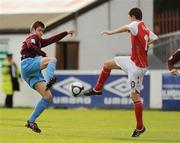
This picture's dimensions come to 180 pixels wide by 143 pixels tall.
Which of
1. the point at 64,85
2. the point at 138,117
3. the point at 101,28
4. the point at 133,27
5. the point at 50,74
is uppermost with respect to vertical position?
the point at 101,28

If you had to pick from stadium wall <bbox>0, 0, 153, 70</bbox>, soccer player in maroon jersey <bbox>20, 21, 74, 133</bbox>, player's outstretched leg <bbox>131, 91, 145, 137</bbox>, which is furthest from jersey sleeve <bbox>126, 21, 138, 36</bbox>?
stadium wall <bbox>0, 0, 153, 70</bbox>

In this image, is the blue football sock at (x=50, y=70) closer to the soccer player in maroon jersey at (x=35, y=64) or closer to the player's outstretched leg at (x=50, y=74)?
the player's outstretched leg at (x=50, y=74)

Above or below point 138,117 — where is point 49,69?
above

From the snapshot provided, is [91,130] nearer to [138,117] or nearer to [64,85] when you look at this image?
[138,117]

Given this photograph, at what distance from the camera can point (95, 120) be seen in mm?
22016

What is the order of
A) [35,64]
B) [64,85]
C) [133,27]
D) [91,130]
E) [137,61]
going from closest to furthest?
[133,27] → [137,61] → [35,64] → [91,130] → [64,85]

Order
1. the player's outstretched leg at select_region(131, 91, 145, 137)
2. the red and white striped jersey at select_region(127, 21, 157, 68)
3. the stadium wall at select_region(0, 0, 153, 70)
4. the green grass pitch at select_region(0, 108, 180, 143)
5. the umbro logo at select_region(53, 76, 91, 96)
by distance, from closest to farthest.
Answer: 1. the green grass pitch at select_region(0, 108, 180, 143)
2. the red and white striped jersey at select_region(127, 21, 157, 68)
3. the player's outstretched leg at select_region(131, 91, 145, 137)
4. the umbro logo at select_region(53, 76, 91, 96)
5. the stadium wall at select_region(0, 0, 153, 70)

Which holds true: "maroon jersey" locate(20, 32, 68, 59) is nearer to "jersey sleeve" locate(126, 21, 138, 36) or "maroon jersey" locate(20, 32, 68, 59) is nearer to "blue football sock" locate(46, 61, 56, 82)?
"blue football sock" locate(46, 61, 56, 82)

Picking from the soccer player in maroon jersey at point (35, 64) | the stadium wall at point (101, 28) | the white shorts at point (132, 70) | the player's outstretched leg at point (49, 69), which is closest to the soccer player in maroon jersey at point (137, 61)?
the white shorts at point (132, 70)

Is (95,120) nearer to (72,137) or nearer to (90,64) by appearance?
(72,137)

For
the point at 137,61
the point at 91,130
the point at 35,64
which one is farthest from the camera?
the point at 91,130

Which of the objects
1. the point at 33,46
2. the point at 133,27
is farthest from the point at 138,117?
the point at 33,46

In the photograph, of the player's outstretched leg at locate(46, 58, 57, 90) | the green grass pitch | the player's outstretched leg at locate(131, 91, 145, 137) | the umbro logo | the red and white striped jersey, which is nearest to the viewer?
the green grass pitch

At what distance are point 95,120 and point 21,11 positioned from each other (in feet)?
49.5
